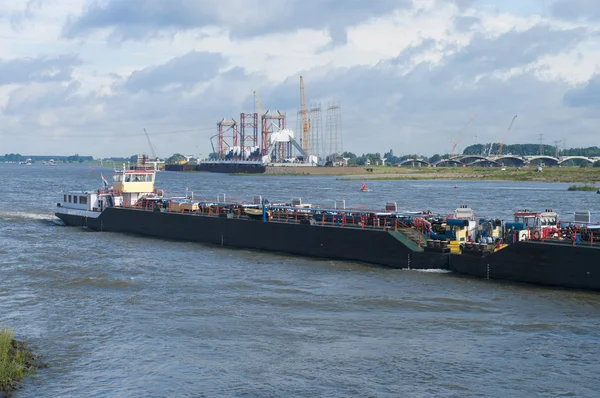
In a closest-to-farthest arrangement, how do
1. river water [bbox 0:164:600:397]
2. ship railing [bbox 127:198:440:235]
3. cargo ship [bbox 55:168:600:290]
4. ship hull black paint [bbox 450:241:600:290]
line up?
river water [bbox 0:164:600:397]
ship hull black paint [bbox 450:241:600:290]
cargo ship [bbox 55:168:600:290]
ship railing [bbox 127:198:440:235]

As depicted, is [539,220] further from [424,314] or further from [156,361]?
[156,361]

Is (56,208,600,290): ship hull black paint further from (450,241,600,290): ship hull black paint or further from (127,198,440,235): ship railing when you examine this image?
(127,198,440,235): ship railing

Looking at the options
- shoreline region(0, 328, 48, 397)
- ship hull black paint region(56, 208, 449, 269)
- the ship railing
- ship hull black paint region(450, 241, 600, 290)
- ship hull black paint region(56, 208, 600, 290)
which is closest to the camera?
shoreline region(0, 328, 48, 397)

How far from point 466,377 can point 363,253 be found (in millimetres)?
18988

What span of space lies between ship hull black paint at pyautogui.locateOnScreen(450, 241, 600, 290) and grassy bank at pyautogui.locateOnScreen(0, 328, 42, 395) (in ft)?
71.7

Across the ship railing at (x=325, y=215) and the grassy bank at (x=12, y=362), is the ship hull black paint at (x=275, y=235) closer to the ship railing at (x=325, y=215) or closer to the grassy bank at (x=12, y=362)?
the ship railing at (x=325, y=215)

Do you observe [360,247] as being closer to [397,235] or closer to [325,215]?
[397,235]

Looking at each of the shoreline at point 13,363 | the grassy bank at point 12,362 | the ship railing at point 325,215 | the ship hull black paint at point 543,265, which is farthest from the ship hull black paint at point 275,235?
the grassy bank at point 12,362

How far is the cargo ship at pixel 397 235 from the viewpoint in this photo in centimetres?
3262

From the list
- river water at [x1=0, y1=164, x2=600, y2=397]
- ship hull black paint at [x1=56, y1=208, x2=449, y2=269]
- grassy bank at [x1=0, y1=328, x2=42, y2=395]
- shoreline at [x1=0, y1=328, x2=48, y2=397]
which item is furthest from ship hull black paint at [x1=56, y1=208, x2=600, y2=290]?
grassy bank at [x1=0, y1=328, x2=42, y2=395]

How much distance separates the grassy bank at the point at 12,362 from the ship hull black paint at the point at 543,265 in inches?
861

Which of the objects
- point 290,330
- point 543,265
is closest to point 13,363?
point 290,330

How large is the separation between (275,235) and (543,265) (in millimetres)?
18836

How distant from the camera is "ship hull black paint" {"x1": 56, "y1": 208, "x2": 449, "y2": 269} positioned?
38.9m
